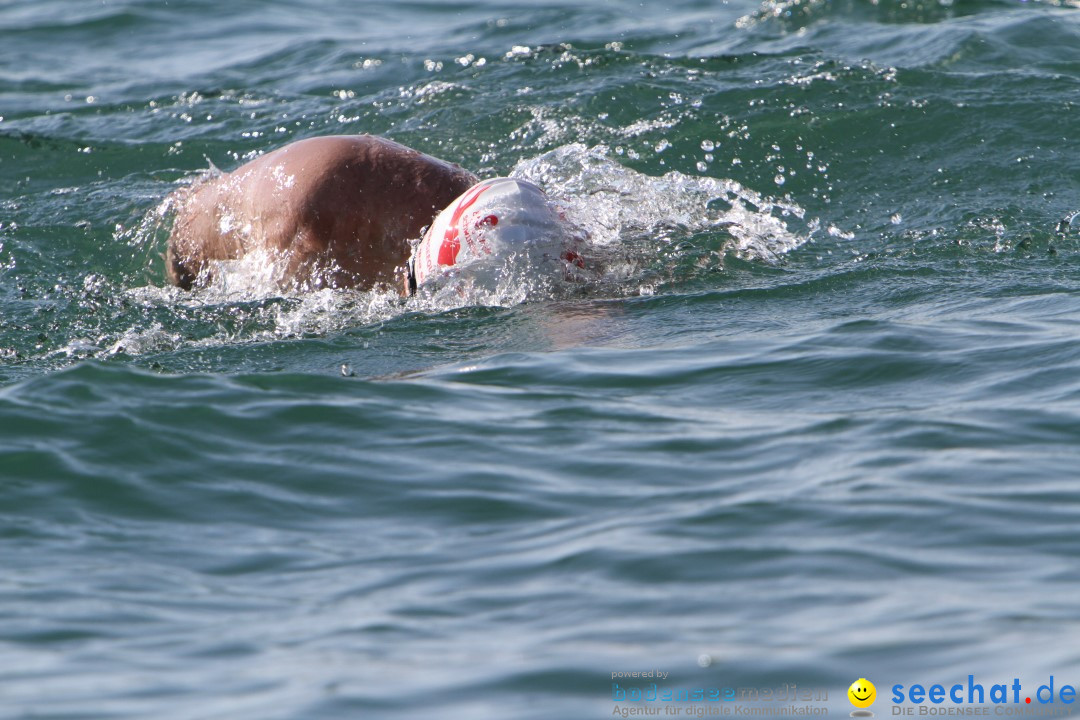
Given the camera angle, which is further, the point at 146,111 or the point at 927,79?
the point at 146,111

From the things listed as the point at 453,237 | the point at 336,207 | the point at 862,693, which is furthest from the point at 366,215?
the point at 862,693

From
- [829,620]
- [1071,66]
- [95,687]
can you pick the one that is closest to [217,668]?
[95,687]

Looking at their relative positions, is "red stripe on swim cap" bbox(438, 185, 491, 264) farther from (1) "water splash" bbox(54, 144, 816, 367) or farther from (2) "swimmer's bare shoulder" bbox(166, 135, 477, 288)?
(2) "swimmer's bare shoulder" bbox(166, 135, 477, 288)

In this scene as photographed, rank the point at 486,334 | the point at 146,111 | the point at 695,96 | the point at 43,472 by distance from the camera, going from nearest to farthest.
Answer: the point at 43,472, the point at 486,334, the point at 695,96, the point at 146,111

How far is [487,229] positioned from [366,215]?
0.63 m

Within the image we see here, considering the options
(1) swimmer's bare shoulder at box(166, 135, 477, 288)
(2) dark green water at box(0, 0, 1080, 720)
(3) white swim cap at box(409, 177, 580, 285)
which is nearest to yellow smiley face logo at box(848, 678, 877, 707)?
(2) dark green water at box(0, 0, 1080, 720)

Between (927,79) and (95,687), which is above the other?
(927,79)

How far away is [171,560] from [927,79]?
7419 millimetres

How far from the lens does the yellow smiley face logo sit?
3031mm

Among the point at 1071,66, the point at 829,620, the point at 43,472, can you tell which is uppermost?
the point at 1071,66

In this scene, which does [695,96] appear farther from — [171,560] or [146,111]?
[171,560]

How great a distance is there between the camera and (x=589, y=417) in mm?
5027

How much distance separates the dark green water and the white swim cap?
0.20 metres

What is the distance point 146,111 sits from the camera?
10922mm
